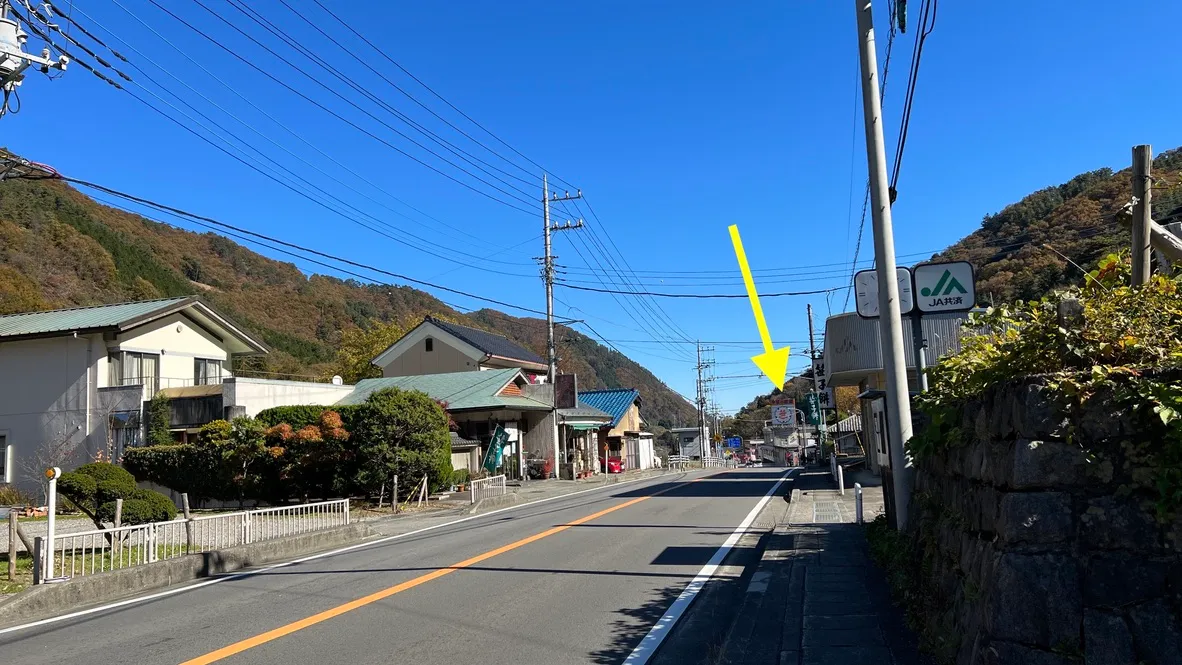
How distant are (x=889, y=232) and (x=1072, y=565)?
4.77 m

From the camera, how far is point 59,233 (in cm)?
6297

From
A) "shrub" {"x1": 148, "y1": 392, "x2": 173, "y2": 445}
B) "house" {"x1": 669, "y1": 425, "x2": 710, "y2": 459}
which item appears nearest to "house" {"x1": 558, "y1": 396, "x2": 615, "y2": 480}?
"shrub" {"x1": 148, "y1": 392, "x2": 173, "y2": 445}

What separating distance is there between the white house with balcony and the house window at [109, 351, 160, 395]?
0.04m

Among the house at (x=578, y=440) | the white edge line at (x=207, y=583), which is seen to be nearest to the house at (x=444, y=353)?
the house at (x=578, y=440)

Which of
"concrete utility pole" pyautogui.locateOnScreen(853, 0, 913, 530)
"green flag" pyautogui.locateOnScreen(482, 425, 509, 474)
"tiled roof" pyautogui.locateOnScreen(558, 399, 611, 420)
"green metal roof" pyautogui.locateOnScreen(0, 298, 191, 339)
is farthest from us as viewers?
"tiled roof" pyautogui.locateOnScreen(558, 399, 611, 420)

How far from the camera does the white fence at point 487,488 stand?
23.2 m

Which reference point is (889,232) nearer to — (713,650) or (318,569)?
(713,650)

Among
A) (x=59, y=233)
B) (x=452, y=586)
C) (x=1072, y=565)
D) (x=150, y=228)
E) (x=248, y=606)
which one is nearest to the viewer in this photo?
(x=1072, y=565)

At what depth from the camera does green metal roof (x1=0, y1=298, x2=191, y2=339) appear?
2930 cm

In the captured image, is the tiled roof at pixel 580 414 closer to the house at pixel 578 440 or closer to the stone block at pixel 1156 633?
the house at pixel 578 440

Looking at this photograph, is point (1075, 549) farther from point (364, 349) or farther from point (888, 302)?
point (364, 349)

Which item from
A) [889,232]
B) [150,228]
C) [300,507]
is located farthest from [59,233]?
[889,232]

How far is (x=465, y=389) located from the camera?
36.3 metres

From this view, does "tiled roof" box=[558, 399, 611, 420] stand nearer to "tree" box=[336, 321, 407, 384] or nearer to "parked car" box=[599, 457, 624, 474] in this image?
"parked car" box=[599, 457, 624, 474]
